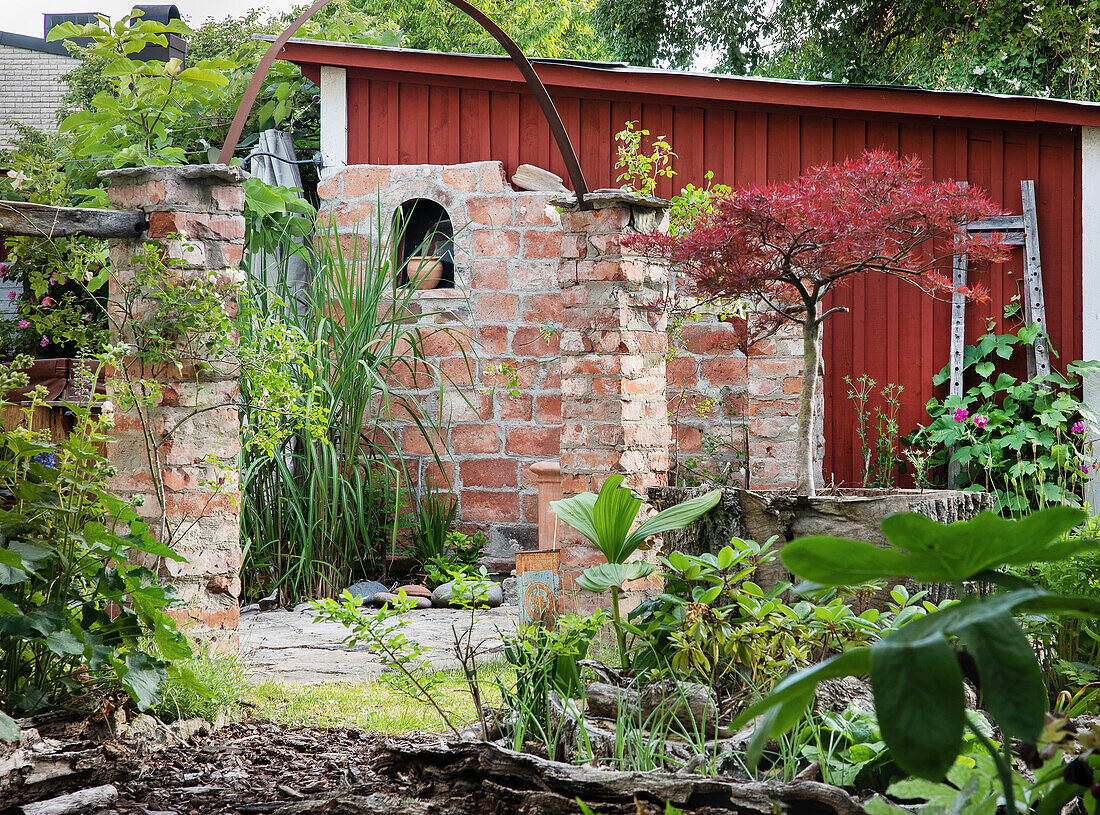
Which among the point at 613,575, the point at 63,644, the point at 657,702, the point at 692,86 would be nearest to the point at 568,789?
the point at 657,702

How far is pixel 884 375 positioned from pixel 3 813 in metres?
5.49

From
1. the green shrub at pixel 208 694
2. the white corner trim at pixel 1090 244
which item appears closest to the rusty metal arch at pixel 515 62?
the green shrub at pixel 208 694

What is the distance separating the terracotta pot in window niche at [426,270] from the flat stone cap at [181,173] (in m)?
2.73

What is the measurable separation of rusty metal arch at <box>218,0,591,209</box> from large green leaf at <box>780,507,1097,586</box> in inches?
127

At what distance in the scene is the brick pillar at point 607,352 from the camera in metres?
3.88

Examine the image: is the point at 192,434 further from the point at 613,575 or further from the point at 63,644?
the point at 613,575

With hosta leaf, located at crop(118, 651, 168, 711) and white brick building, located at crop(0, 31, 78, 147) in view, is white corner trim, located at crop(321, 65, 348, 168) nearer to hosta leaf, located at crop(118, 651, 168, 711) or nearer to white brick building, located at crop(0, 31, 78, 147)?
hosta leaf, located at crop(118, 651, 168, 711)

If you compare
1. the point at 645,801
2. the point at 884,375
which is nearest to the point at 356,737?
the point at 645,801

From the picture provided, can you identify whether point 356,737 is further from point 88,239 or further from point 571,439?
point 88,239

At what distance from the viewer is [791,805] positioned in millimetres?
1459

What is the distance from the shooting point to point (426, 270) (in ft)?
20.4

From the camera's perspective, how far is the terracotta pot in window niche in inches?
240

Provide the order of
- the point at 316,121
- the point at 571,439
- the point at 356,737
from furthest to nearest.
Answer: the point at 316,121 < the point at 571,439 < the point at 356,737

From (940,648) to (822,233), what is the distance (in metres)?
2.89
